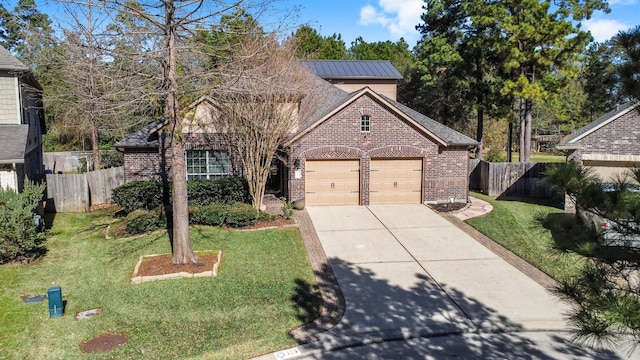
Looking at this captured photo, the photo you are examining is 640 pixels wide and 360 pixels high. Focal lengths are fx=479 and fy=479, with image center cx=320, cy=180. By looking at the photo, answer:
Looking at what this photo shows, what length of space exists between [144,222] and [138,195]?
222 centimetres

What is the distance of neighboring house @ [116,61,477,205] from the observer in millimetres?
18297

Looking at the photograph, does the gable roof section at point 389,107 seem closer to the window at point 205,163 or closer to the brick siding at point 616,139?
the window at point 205,163

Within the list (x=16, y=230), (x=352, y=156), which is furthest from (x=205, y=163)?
(x=16, y=230)

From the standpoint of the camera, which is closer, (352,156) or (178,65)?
(178,65)

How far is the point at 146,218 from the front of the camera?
1451 cm

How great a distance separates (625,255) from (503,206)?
1499 centimetres

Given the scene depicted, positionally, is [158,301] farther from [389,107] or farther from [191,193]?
[389,107]

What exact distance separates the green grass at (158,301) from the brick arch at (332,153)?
495 centimetres

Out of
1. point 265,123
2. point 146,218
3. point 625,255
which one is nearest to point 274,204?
point 265,123

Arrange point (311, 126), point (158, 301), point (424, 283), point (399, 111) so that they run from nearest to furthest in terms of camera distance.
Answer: point (158, 301)
point (424, 283)
point (311, 126)
point (399, 111)

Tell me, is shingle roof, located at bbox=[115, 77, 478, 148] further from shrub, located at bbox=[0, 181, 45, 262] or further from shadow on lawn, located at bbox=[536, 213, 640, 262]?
shadow on lawn, located at bbox=[536, 213, 640, 262]

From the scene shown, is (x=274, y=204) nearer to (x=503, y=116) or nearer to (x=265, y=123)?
(x=265, y=123)

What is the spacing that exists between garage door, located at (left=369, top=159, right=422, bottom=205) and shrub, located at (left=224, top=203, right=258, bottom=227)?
5.47 metres

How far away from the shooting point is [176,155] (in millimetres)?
11328
